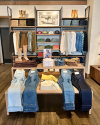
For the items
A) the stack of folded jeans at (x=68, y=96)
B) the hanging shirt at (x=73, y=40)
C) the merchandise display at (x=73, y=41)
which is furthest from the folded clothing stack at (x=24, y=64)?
the hanging shirt at (x=73, y=40)

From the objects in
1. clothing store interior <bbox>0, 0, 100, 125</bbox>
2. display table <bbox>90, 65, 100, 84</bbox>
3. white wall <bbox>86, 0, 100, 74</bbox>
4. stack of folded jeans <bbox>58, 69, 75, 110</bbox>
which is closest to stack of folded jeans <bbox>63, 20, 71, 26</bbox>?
clothing store interior <bbox>0, 0, 100, 125</bbox>

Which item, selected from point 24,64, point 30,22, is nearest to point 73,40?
point 30,22

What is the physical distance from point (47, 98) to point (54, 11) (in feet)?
10.9

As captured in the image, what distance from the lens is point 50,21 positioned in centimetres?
440

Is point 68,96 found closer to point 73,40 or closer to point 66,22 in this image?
point 73,40

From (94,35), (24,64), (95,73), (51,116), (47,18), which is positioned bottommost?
(51,116)

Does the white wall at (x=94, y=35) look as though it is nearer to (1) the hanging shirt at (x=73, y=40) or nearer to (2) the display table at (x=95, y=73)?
(2) the display table at (x=95, y=73)

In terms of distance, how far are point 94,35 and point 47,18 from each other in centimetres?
190

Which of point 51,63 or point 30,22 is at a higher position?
point 30,22

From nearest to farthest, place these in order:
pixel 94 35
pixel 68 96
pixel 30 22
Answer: pixel 68 96 < pixel 94 35 < pixel 30 22

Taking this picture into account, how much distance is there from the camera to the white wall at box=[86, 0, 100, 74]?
3.89 meters

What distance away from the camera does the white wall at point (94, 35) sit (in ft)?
12.8

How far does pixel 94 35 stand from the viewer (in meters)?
4.07

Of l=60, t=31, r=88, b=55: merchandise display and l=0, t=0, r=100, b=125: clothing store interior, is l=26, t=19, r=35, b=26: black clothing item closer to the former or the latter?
l=0, t=0, r=100, b=125: clothing store interior
